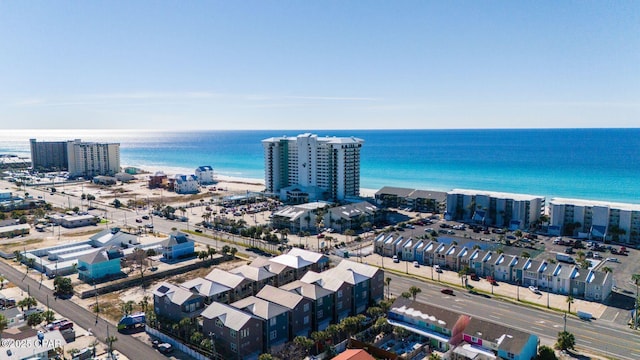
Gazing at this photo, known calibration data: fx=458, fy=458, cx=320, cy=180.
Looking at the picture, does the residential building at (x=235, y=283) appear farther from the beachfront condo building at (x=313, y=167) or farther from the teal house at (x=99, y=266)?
the beachfront condo building at (x=313, y=167)

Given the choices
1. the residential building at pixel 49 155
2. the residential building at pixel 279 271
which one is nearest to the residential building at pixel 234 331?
the residential building at pixel 279 271

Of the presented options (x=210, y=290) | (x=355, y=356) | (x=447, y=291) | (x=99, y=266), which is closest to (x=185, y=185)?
(x=99, y=266)

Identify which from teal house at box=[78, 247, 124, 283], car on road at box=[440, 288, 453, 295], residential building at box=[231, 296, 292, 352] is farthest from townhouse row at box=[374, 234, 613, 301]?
teal house at box=[78, 247, 124, 283]

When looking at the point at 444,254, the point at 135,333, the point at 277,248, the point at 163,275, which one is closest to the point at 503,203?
the point at 444,254

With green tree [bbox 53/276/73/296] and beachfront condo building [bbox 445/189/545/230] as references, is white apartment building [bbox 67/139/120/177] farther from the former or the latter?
beachfront condo building [bbox 445/189/545/230]

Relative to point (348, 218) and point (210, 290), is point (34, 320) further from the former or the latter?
point (348, 218)

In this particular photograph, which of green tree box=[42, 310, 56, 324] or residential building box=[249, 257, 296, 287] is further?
residential building box=[249, 257, 296, 287]
